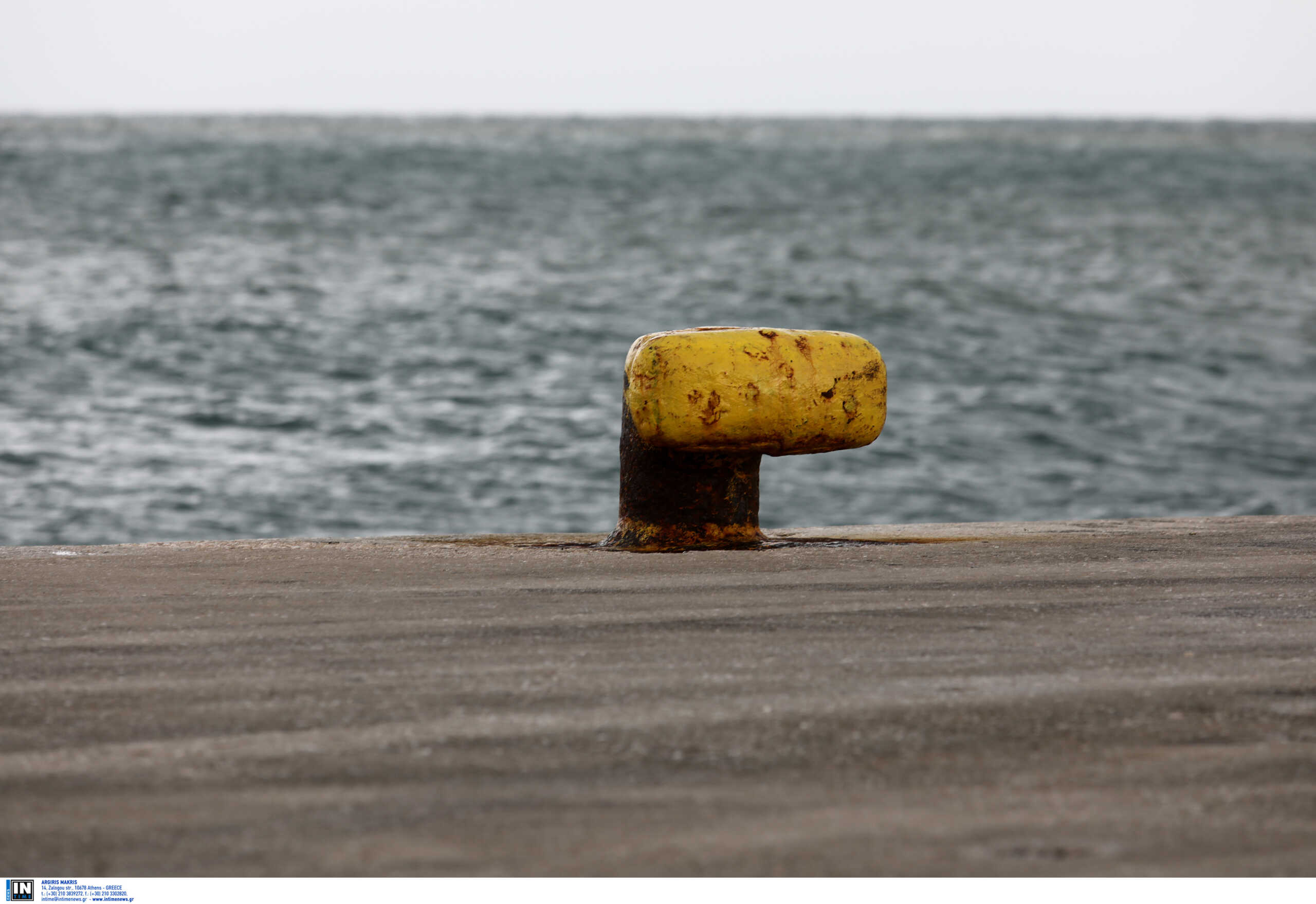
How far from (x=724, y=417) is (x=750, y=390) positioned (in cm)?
7

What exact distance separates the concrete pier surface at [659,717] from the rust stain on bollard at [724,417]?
0.76ft

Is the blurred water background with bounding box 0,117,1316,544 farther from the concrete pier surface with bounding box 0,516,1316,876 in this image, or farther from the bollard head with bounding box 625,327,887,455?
the concrete pier surface with bounding box 0,516,1316,876

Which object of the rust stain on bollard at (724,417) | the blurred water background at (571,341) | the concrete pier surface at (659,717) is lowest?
the blurred water background at (571,341)

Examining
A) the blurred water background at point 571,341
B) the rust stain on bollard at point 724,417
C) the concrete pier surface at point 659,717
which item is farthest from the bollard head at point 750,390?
the blurred water background at point 571,341

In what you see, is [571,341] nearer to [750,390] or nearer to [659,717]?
[750,390]

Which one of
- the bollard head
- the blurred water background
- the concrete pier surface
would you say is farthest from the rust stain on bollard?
the blurred water background

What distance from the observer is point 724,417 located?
2.62 meters

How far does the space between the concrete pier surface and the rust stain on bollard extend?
231 millimetres

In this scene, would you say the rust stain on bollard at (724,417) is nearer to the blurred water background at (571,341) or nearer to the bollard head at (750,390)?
the bollard head at (750,390)

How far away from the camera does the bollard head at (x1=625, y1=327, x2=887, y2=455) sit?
261cm

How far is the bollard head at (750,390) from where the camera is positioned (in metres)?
2.61

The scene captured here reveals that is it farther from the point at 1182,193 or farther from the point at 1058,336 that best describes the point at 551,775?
the point at 1182,193

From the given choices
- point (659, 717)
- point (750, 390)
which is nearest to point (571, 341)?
point (750, 390)

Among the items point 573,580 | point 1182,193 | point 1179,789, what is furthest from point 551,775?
point 1182,193
